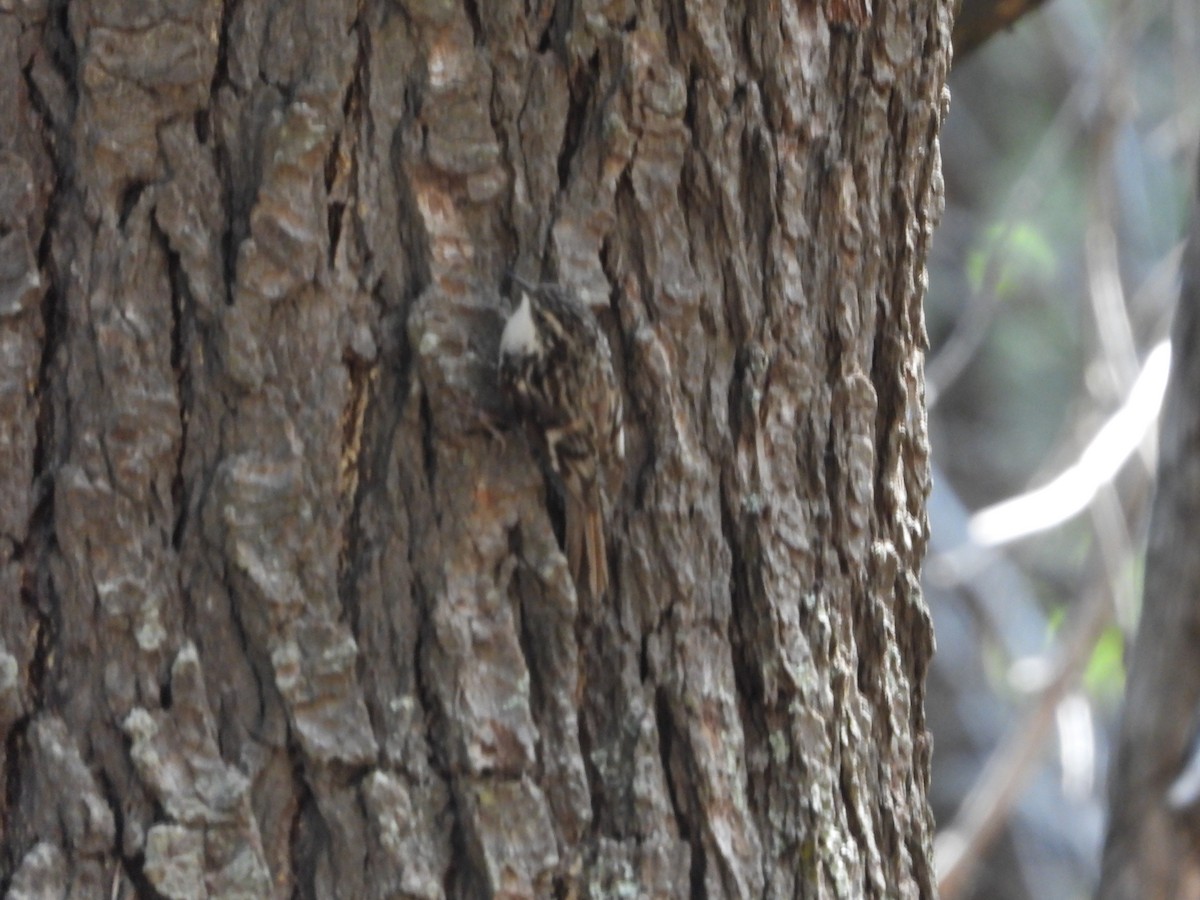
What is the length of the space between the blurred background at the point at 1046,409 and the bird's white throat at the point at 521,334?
5.25ft

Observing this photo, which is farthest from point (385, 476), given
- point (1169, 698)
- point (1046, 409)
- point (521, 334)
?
point (1046, 409)

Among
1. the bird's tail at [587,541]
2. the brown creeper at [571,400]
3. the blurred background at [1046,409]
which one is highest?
the blurred background at [1046,409]

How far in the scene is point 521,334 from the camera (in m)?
1.30

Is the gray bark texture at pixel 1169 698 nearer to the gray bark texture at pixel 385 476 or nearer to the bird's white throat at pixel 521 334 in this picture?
the gray bark texture at pixel 385 476

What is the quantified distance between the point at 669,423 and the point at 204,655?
0.49 m

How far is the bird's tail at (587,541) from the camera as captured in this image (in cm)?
135

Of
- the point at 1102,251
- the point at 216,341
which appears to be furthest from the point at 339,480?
the point at 1102,251

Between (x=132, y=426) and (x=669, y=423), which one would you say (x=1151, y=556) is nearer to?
(x=669, y=423)

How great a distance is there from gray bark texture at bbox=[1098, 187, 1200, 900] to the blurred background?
0.52m

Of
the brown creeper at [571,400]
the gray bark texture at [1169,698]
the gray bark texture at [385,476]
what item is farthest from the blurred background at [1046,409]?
the brown creeper at [571,400]

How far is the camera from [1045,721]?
3895mm

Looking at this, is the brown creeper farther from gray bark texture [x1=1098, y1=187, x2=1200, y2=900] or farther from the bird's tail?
gray bark texture [x1=1098, y1=187, x2=1200, y2=900]

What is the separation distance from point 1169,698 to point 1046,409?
587 centimetres

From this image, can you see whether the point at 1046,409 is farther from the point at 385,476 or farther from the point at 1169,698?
the point at 385,476
